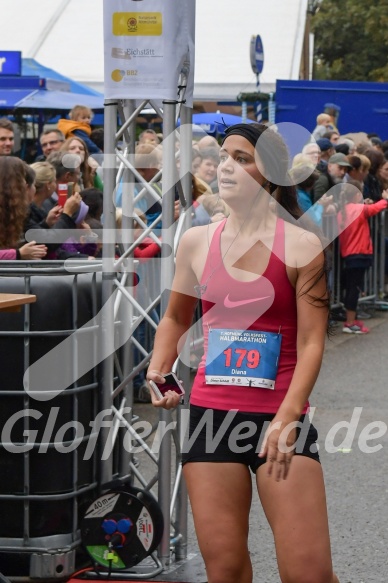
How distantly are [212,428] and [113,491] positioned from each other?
1.49 meters

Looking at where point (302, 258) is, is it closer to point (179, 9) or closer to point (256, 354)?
point (256, 354)

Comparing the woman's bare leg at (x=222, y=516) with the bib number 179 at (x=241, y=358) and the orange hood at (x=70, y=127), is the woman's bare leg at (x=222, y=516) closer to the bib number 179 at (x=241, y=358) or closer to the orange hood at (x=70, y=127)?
the bib number 179 at (x=241, y=358)

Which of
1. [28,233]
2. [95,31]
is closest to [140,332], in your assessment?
[28,233]

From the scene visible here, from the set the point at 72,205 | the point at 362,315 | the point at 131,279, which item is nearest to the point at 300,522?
the point at 131,279

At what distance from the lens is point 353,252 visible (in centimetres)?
1315

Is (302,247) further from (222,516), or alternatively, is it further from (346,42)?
(346,42)

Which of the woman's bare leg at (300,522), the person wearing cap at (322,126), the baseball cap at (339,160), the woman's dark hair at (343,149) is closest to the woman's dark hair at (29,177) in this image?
the woman's bare leg at (300,522)

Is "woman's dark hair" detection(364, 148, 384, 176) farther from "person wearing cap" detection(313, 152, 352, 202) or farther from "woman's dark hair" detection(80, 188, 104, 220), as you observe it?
"woman's dark hair" detection(80, 188, 104, 220)

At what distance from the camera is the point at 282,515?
3.73 metres

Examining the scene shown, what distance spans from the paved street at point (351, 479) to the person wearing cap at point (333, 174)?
197cm

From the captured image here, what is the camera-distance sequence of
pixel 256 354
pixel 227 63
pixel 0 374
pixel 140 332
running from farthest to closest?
1. pixel 227 63
2. pixel 140 332
3. pixel 0 374
4. pixel 256 354

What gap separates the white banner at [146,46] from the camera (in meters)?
5.12

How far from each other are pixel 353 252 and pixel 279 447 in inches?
379

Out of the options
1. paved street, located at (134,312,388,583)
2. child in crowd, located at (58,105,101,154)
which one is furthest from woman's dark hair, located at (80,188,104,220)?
child in crowd, located at (58,105,101,154)
